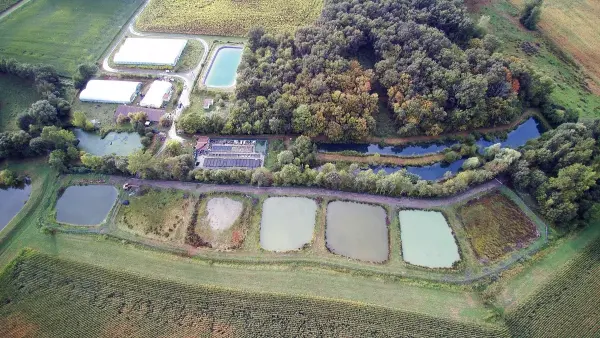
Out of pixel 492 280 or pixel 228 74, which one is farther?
pixel 228 74

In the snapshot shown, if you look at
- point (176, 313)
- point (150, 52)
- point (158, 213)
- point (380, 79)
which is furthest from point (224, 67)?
point (176, 313)

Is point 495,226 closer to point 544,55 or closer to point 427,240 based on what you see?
point 427,240

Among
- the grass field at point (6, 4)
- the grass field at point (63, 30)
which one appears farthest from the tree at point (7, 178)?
the grass field at point (6, 4)

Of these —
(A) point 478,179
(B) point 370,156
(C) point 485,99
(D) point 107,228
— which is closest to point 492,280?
(A) point 478,179

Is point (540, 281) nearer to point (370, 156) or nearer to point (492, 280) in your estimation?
point (492, 280)

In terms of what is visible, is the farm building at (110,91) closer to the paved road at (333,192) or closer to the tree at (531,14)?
the paved road at (333,192)

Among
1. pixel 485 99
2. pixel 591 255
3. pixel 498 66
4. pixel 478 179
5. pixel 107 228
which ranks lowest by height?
Answer: pixel 107 228

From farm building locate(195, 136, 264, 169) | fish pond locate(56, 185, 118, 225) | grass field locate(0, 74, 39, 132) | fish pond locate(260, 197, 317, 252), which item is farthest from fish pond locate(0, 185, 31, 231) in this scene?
fish pond locate(260, 197, 317, 252)
